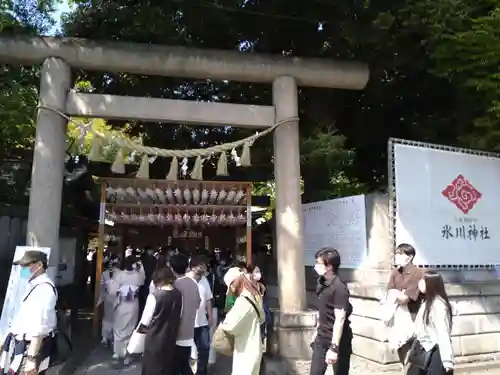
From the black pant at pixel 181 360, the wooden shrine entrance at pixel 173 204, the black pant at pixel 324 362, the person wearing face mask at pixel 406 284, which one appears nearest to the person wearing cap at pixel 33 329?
the black pant at pixel 181 360

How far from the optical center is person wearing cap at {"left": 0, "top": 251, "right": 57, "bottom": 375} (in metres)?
4.23

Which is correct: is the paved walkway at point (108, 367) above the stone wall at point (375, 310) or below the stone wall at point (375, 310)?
below

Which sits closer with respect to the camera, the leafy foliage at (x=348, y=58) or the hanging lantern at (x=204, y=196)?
the leafy foliage at (x=348, y=58)

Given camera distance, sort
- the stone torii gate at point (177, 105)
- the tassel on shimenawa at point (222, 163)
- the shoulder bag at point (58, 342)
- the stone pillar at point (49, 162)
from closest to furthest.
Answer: the shoulder bag at point (58, 342), the stone pillar at point (49, 162), the stone torii gate at point (177, 105), the tassel on shimenawa at point (222, 163)

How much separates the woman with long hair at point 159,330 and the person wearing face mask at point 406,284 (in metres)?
2.09

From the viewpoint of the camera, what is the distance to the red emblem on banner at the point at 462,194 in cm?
758

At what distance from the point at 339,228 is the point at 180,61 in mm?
3922

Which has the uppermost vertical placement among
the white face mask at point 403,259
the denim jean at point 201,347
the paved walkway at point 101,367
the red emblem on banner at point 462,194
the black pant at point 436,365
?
the red emblem on banner at point 462,194

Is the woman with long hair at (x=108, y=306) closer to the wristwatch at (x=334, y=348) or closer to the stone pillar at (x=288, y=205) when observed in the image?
the stone pillar at (x=288, y=205)

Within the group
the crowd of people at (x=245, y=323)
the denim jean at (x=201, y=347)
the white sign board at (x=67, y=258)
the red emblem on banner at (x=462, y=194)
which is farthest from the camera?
the white sign board at (x=67, y=258)

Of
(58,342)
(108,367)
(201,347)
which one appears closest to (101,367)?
(108,367)

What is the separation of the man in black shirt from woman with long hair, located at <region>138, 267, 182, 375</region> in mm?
1384

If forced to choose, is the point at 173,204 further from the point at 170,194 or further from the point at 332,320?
the point at 332,320

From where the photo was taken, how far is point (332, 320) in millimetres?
4500
